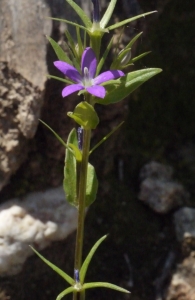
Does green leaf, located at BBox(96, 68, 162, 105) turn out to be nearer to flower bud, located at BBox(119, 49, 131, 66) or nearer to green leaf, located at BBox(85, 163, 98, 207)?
flower bud, located at BBox(119, 49, 131, 66)

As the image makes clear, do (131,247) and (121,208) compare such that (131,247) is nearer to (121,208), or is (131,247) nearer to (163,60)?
(121,208)

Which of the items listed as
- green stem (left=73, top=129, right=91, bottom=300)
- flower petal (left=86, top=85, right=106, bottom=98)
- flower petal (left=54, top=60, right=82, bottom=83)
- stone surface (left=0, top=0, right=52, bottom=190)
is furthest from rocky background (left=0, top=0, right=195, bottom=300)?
flower petal (left=86, top=85, right=106, bottom=98)

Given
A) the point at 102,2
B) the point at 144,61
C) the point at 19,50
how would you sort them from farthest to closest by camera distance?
the point at 144,61, the point at 102,2, the point at 19,50

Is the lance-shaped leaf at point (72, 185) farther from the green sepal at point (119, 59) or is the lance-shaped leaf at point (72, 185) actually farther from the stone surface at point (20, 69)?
the stone surface at point (20, 69)

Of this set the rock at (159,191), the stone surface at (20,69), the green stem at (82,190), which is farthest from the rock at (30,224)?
the green stem at (82,190)

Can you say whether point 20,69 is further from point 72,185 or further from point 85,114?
point 85,114

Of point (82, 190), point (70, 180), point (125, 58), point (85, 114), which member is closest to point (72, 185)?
point (70, 180)

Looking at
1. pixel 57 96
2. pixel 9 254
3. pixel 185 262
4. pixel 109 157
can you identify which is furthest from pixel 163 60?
pixel 9 254
